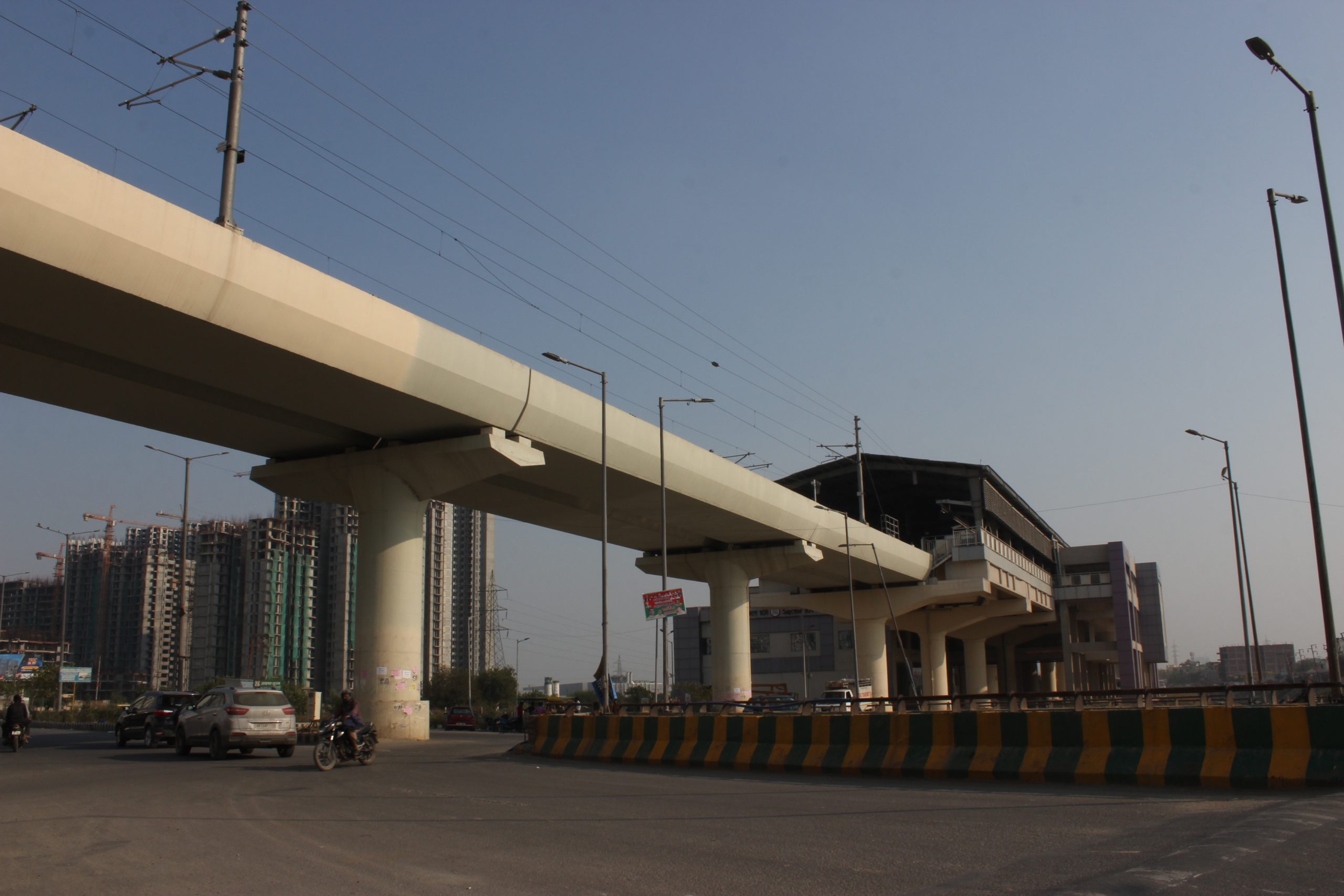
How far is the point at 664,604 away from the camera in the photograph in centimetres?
2764

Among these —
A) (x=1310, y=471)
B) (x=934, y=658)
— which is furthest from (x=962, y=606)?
(x=1310, y=471)

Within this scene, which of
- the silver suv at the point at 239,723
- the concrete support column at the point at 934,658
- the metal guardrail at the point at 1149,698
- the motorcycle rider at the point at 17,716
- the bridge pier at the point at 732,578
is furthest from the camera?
the concrete support column at the point at 934,658

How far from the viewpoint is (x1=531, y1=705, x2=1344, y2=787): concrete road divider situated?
39.5ft

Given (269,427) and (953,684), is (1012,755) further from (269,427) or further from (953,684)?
(953,684)

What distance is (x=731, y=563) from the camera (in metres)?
48.1

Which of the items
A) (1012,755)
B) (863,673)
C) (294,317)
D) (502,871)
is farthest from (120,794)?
(863,673)

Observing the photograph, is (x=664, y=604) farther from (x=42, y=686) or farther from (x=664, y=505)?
(x=42, y=686)

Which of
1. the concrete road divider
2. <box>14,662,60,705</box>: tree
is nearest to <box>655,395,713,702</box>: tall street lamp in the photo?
the concrete road divider

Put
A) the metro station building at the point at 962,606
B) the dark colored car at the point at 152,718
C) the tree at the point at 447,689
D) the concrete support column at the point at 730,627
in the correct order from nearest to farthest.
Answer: the dark colored car at the point at 152,718
the concrete support column at the point at 730,627
the metro station building at the point at 962,606
the tree at the point at 447,689

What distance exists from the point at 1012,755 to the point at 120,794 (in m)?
12.0

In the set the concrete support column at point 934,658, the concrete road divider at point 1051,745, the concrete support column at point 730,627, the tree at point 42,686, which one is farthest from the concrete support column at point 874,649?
the tree at point 42,686

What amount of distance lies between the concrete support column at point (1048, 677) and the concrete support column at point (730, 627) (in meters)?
62.6

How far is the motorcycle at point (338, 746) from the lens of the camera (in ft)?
60.4

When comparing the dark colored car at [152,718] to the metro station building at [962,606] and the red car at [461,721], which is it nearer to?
the metro station building at [962,606]
